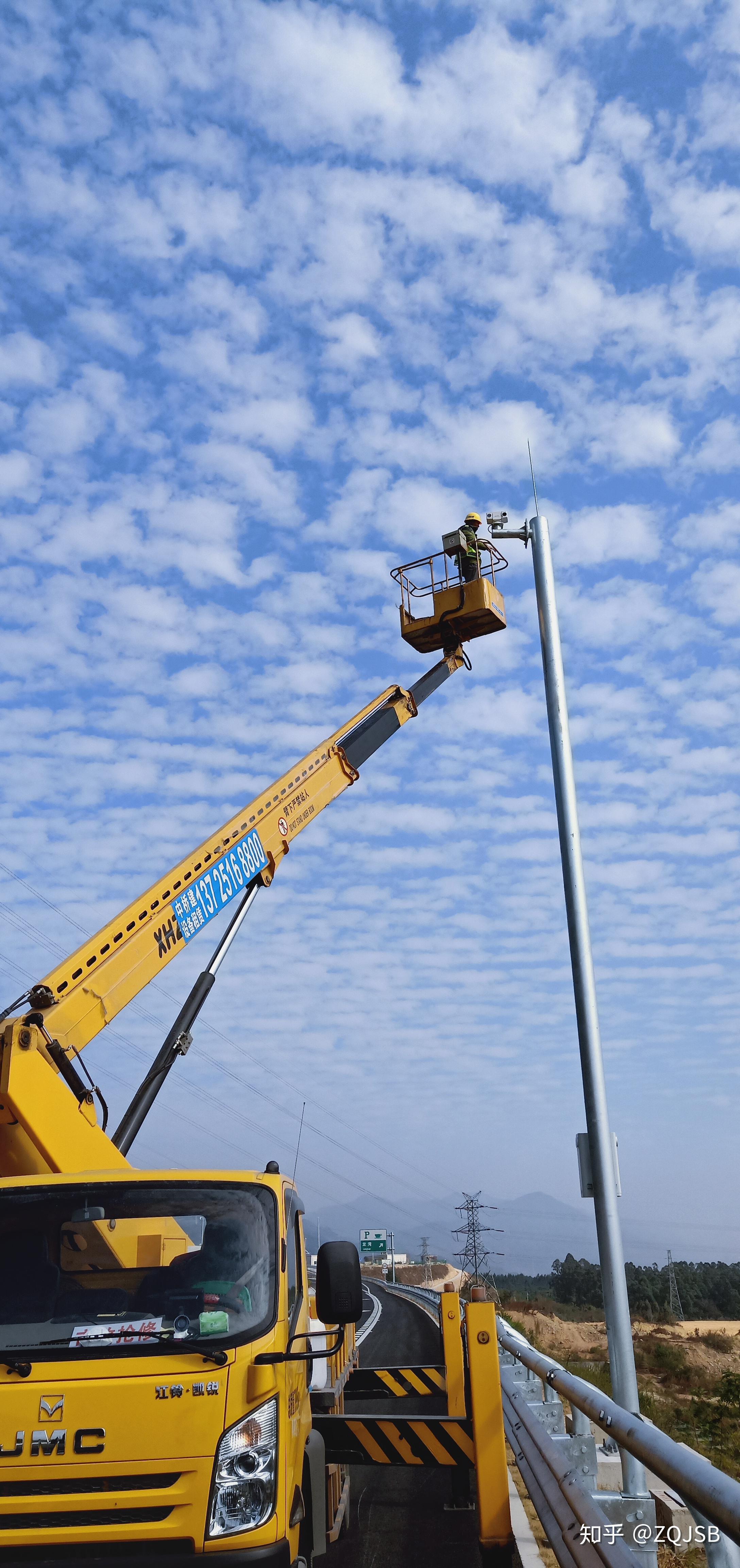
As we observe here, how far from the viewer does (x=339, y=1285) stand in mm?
4949

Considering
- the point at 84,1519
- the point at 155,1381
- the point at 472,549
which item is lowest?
the point at 84,1519

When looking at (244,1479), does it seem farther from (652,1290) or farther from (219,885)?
(652,1290)

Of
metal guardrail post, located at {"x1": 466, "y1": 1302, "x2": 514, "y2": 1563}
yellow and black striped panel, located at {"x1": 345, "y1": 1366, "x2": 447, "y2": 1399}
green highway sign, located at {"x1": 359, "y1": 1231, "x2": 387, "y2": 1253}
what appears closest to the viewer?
metal guardrail post, located at {"x1": 466, "y1": 1302, "x2": 514, "y2": 1563}

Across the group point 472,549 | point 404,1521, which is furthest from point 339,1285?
point 472,549

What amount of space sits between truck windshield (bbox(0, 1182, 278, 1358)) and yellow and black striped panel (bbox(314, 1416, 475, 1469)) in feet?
6.15

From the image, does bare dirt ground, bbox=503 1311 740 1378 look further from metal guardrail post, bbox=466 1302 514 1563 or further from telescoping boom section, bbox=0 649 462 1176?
metal guardrail post, bbox=466 1302 514 1563

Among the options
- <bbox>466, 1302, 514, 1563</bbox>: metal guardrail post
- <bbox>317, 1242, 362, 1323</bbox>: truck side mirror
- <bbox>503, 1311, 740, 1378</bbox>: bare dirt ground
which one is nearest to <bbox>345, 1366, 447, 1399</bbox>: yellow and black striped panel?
<bbox>466, 1302, 514, 1563</bbox>: metal guardrail post

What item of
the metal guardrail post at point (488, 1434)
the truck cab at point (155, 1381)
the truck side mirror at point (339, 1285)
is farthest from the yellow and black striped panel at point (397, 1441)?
the truck side mirror at point (339, 1285)

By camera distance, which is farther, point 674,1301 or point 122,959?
point 674,1301

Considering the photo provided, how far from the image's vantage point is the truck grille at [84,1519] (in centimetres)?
413

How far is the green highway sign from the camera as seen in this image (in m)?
76.8

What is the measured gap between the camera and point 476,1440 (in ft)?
21.0

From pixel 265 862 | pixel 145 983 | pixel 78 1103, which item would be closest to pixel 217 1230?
pixel 78 1103

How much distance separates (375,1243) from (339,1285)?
78.4m
